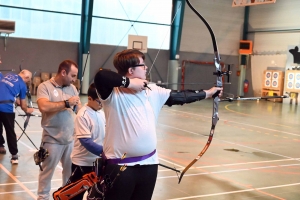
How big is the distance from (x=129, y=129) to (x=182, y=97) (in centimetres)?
50

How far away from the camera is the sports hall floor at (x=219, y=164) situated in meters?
5.44

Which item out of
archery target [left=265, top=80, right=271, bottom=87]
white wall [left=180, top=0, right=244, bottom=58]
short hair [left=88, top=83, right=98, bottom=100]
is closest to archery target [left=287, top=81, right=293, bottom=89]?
archery target [left=265, top=80, right=271, bottom=87]

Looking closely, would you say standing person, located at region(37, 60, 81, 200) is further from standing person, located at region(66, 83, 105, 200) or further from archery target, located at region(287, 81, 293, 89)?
archery target, located at region(287, 81, 293, 89)

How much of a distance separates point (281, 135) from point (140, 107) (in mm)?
9134

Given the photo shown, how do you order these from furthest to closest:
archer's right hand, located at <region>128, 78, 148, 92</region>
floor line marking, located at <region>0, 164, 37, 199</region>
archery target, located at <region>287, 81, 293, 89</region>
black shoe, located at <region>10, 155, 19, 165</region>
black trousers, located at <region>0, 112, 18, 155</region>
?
1. archery target, located at <region>287, 81, 293, 89</region>
2. black trousers, located at <region>0, 112, 18, 155</region>
3. black shoe, located at <region>10, 155, 19, 165</region>
4. floor line marking, located at <region>0, 164, 37, 199</region>
5. archer's right hand, located at <region>128, 78, 148, 92</region>

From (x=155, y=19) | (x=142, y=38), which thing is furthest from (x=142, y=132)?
(x=155, y=19)

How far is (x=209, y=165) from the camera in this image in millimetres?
7094

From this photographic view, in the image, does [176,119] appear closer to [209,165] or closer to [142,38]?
[209,165]

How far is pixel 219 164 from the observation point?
7215 millimetres

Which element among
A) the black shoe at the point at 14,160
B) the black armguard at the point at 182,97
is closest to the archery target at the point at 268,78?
the black shoe at the point at 14,160

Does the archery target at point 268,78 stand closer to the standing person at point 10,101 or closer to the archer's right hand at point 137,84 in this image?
the standing person at point 10,101

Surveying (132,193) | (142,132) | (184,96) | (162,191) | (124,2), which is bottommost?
(162,191)

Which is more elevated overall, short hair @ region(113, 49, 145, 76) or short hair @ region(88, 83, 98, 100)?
short hair @ region(113, 49, 145, 76)

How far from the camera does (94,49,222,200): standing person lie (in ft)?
8.19
